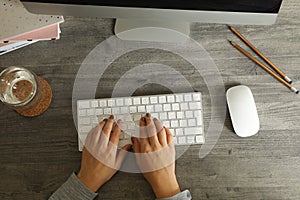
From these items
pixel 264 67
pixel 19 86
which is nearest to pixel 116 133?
pixel 19 86

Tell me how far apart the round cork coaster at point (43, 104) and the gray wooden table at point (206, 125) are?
0.01 m

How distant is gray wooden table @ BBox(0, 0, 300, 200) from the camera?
0.75 meters

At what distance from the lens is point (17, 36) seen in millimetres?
753

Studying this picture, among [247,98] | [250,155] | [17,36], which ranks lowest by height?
[250,155]

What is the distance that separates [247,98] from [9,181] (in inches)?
21.2

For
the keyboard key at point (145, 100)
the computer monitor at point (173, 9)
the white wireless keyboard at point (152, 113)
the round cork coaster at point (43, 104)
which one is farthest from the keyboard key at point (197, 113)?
the round cork coaster at point (43, 104)

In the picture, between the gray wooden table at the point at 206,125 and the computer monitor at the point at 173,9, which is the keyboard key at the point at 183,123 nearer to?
the gray wooden table at the point at 206,125

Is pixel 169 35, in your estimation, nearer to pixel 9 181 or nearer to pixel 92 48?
pixel 92 48

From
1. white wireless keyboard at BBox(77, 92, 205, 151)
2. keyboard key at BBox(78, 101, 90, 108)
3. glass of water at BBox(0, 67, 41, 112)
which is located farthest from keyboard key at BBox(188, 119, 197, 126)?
glass of water at BBox(0, 67, 41, 112)

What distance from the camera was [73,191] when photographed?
75cm

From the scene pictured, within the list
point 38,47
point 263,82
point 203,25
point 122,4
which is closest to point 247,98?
point 263,82

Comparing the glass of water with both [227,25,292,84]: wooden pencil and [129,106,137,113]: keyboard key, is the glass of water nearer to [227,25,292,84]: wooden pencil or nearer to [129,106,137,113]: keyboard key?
[129,106,137,113]: keyboard key

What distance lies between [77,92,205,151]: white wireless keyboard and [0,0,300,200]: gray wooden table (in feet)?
0.09

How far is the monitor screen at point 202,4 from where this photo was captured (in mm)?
589
